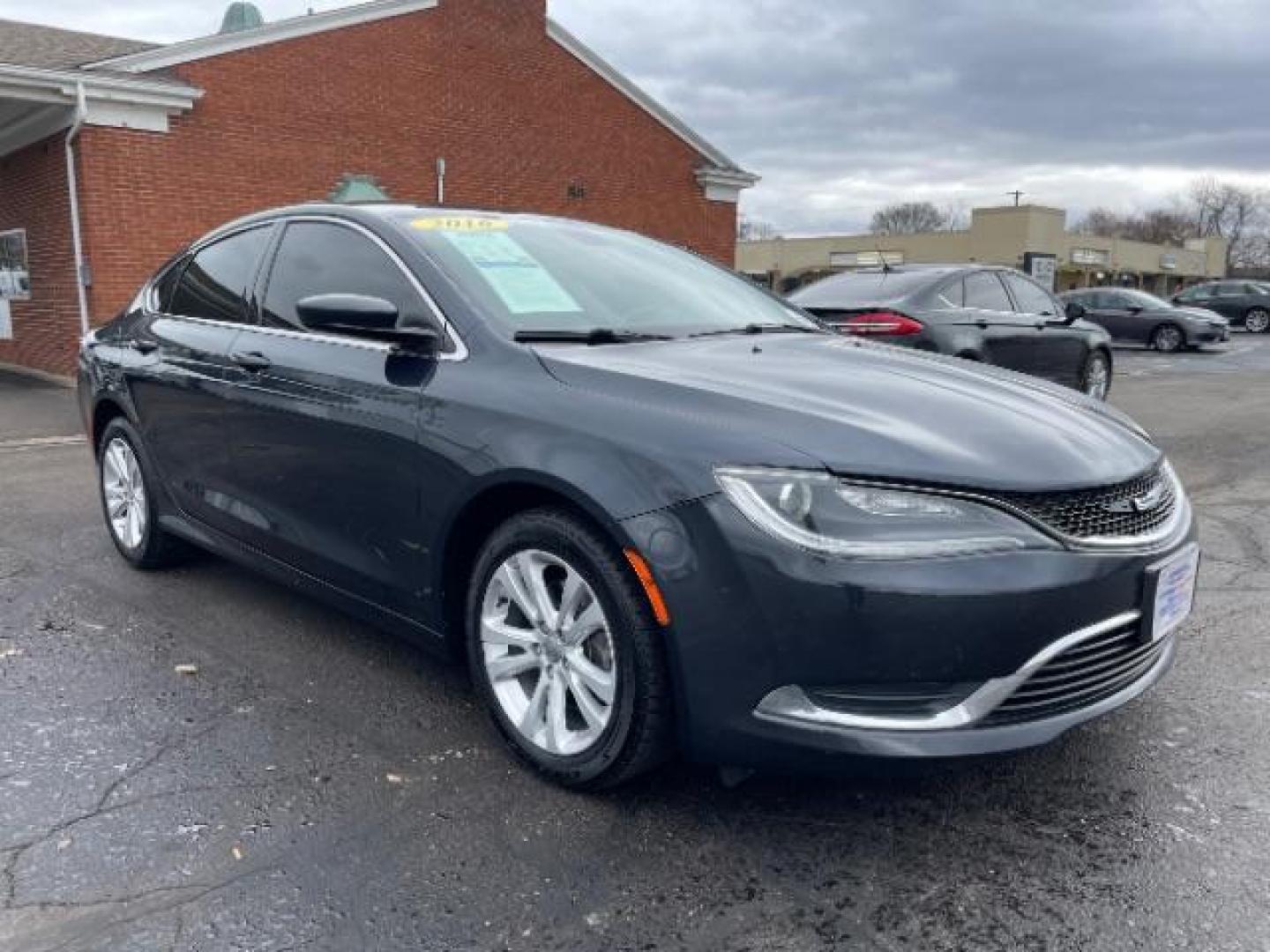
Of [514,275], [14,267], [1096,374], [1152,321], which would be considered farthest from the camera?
[1152,321]

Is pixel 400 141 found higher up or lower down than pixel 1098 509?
higher up

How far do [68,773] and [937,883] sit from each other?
234 centimetres

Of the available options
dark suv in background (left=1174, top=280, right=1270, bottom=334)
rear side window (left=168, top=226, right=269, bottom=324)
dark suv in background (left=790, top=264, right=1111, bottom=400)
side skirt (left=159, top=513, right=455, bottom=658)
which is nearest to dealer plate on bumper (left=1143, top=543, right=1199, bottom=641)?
side skirt (left=159, top=513, right=455, bottom=658)

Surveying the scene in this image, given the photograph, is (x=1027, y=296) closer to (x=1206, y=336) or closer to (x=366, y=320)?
(x=366, y=320)

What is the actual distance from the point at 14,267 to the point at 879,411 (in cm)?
1477

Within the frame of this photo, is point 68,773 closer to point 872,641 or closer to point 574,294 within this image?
point 574,294

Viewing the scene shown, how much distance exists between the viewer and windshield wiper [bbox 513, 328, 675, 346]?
300 cm

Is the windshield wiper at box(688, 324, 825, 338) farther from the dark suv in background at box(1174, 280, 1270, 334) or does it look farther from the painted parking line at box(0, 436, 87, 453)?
the dark suv in background at box(1174, 280, 1270, 334)

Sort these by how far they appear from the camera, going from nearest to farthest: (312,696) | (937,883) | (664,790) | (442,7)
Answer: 1. (937,883)
2. (664,790)
3. (312,696)
4. (442,7)

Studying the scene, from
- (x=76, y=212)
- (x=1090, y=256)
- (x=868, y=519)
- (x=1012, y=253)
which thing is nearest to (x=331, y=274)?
(x=868, y=519)

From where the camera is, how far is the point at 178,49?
12016 millimetres

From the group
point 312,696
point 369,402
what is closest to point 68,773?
point 312,696

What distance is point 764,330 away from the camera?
12.1 feet

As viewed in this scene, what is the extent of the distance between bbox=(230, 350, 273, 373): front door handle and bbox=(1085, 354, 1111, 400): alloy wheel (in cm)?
855
